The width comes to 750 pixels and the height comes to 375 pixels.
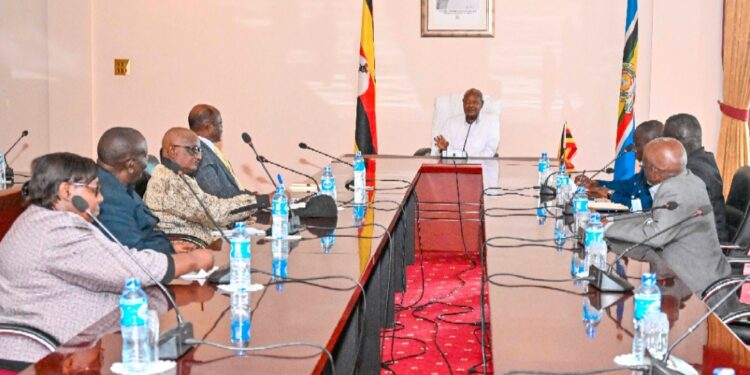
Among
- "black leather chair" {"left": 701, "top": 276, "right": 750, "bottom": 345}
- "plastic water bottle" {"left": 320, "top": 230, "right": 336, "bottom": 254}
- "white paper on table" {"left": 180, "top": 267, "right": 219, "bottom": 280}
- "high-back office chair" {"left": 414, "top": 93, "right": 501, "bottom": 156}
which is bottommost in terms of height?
"black leather chair" {"left": 701, "top": 276, "right": 750, "bottom": 345}

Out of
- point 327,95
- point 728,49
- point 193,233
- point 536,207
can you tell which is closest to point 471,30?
point 327,95

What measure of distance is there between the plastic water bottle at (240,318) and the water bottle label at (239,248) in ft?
0.38

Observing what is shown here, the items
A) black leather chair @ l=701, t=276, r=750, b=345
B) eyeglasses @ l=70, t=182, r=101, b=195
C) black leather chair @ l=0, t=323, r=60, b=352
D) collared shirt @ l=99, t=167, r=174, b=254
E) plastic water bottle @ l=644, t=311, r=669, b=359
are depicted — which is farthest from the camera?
collared shirt @ l=99, t=167, r=174, b=254

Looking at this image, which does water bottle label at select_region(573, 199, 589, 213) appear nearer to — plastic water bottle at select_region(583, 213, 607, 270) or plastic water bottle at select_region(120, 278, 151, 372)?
plastic water bottle at select_region(583, 213, 607, 270)

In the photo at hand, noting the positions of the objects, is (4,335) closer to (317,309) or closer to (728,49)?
(317,309)

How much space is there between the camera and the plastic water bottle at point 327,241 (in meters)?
3.53

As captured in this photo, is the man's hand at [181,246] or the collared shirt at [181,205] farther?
the collared shirt at [181,205]

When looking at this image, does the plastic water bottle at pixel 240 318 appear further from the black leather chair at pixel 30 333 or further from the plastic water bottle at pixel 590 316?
the plastic water bottle at pixel 590 316

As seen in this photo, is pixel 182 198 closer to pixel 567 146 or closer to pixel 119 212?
pixel 119 212

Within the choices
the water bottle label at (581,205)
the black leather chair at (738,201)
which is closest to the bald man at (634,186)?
the black leather chair at (738,201)

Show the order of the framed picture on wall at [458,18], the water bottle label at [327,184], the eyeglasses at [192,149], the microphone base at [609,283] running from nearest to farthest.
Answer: the microphone base at [609,283], the eyeglasses at [192,149], the water bottle label at [327,184], the framed picture on wall at [458,18]

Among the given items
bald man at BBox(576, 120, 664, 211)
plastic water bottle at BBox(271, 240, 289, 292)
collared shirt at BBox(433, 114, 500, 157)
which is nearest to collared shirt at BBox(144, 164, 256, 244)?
plastic water bottle at BBox(271, 240, 289, 292)

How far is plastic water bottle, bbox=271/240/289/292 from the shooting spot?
296 centimetres

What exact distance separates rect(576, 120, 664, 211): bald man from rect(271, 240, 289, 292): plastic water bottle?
225 centimetres
